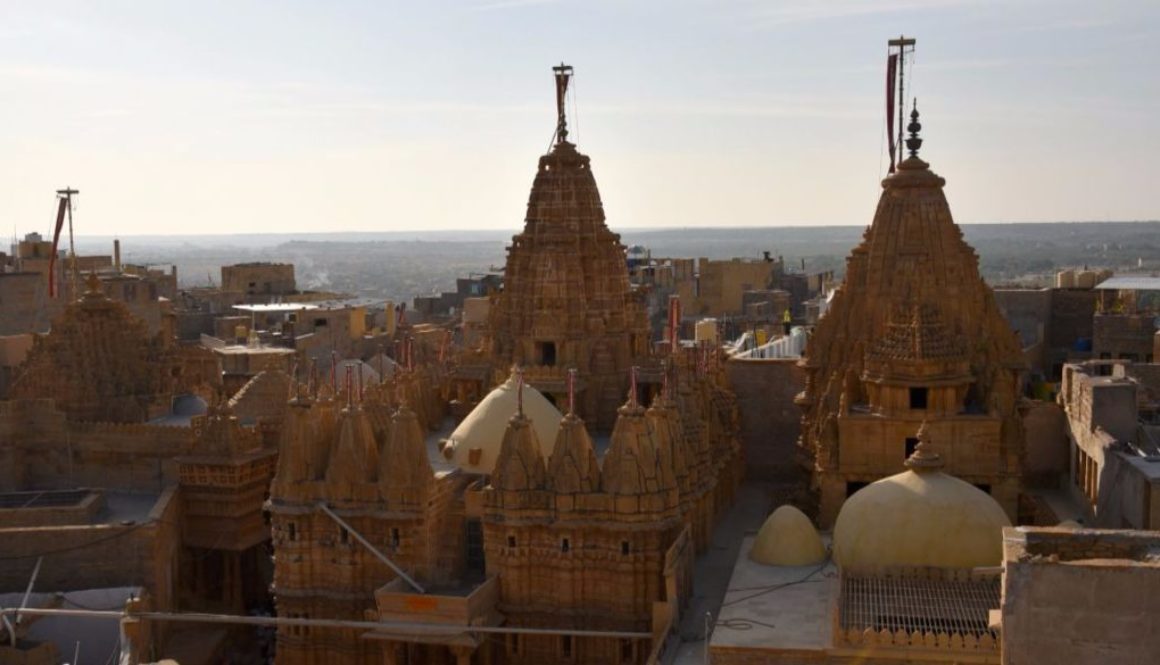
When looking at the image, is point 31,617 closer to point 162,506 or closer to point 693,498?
point 162,506

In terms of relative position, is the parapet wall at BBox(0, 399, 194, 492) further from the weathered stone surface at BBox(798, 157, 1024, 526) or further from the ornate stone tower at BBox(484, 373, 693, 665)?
the weathered stone surface at BBox(798, 157, 1024, 526)

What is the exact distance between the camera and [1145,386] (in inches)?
1523

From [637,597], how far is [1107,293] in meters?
35.1

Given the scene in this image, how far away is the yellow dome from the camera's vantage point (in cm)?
2622

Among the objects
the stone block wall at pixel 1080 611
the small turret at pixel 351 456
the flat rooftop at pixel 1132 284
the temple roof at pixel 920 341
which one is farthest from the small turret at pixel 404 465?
the flat rooftop at pixel 1132 284

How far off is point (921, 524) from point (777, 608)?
2.97m

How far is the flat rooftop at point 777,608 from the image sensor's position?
72.6 ft

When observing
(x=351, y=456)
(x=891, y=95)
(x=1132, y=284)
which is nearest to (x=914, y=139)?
(x=891, y=95)

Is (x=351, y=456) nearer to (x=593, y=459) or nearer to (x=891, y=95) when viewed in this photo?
(x=593, y=459)

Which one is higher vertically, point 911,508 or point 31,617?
point 911,508

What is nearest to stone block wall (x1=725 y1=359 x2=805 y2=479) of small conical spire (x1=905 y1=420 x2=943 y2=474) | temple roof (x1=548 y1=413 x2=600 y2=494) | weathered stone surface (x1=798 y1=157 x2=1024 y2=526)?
weathered stone surface (x1=798 y1=157 x2=1024 y2=526)

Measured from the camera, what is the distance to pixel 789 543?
1035 inches

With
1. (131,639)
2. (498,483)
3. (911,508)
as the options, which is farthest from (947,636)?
(131,639)

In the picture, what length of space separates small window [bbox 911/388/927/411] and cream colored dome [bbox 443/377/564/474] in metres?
7.69
